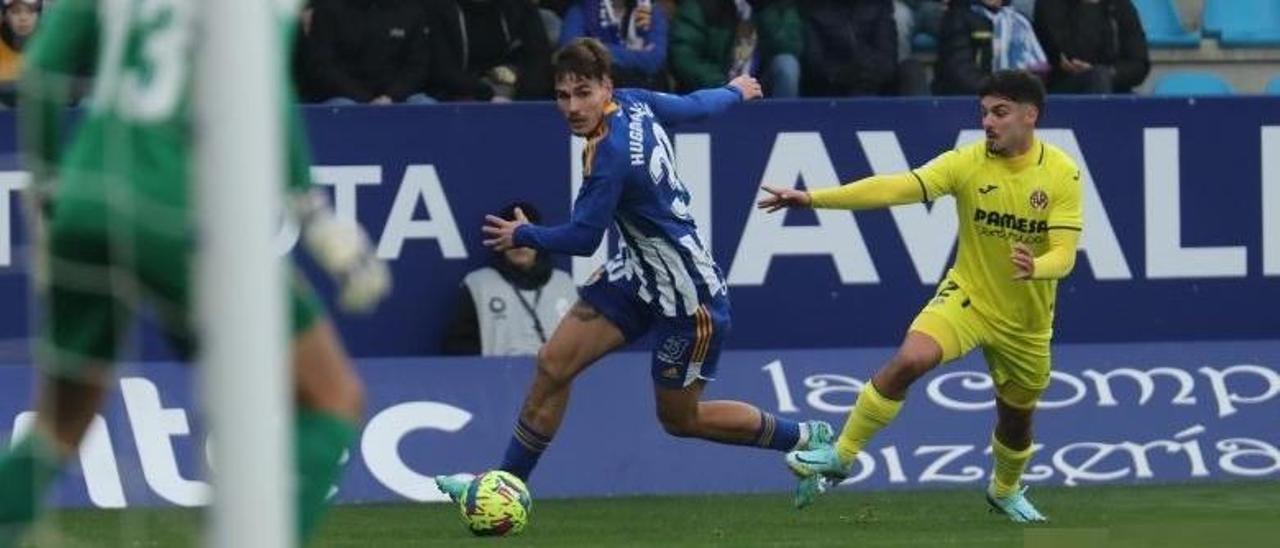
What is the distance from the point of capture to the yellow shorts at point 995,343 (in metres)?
11.7

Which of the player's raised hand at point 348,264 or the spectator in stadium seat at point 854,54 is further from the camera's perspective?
the spectator in stadium seat at point 854,54

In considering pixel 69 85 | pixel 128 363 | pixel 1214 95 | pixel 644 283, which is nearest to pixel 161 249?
pixel 69 85

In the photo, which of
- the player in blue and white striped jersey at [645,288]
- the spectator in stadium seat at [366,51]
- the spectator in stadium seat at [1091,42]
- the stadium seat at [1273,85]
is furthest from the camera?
the stadium seat at [1273,85]

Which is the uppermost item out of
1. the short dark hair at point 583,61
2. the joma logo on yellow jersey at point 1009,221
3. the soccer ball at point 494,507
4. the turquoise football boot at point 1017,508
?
the short dark hair at point 583,61

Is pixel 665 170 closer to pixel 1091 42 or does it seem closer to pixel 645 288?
pixel 645 288

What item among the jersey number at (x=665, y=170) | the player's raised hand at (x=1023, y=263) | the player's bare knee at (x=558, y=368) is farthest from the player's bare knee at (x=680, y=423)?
the player's raised hand at (x=1023, y=263)

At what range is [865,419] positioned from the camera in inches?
460

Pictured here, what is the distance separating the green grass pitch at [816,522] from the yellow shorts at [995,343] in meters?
0.55

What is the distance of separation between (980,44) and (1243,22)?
2.29 metres

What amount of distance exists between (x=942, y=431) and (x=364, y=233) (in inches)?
113

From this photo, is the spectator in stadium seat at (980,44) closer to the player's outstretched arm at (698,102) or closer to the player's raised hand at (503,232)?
the player's outstretched arm at (698,102)

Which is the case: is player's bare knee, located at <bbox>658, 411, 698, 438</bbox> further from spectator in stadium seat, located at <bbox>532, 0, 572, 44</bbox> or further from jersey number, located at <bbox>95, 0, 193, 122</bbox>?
jersey number, located at <bbox>95, 0, 193, 122</bbox>

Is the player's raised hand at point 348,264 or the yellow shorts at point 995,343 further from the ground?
the player's raised hand at point 348,264

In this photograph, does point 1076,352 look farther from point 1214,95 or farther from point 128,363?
point 128,363
